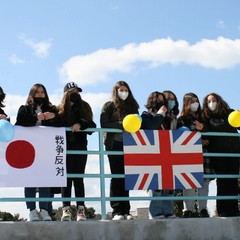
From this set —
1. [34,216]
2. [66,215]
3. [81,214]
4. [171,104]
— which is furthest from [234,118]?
[34,216]

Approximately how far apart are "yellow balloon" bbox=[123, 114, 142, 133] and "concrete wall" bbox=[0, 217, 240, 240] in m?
1.19

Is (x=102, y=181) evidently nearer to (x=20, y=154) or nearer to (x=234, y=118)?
(x=20, y=154)

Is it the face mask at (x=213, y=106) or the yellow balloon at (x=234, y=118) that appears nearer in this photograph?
the yellow balloon at (x=234, y=118)

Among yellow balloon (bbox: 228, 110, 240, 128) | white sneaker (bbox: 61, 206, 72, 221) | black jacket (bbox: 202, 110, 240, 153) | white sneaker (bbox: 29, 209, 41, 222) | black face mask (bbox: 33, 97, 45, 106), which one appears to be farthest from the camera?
black jacket (bbox: 202, 110, 240, 153)

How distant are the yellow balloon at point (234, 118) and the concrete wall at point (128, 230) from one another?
1307 mm

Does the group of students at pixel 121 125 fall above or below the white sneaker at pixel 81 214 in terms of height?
above

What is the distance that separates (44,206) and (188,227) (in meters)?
1.86

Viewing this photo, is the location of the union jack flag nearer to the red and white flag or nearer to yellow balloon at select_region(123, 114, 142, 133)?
yellow balloon at select_region(123, 114, 142, 133)

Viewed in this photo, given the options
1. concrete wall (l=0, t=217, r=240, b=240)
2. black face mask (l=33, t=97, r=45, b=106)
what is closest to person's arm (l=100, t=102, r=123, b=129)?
black face mask (l=33, t=97, r=45, b=106)

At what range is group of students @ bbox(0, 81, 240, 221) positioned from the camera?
20.9 ft

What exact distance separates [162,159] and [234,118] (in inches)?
45.9

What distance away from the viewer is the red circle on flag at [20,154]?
6168 mm

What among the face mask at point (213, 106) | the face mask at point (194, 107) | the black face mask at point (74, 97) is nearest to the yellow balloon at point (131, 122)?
the black face mask at point (74, 97)

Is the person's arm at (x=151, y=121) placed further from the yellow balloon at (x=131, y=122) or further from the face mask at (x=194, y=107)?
the face mask at (x=194, y=107)
